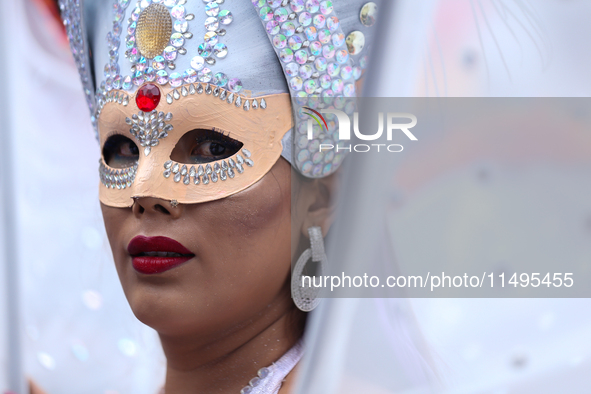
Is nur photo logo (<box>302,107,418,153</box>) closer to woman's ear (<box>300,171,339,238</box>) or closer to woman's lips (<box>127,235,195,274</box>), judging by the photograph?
woman's ear (<box>300,171,339,238</box>)

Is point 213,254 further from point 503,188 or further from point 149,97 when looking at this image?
point 503,188

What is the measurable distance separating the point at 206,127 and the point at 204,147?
0.05 m

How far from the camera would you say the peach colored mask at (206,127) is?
1204 millimetres

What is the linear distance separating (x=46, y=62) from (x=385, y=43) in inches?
53.9

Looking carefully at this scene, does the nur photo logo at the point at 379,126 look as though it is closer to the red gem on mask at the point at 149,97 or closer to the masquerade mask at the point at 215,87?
the masquerade mask at the point at 215,87

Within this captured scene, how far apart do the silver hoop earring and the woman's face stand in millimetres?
52

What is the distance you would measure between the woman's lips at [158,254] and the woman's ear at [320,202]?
0.27 m

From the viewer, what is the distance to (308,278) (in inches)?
52.4

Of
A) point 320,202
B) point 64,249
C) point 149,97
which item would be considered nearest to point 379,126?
point 320,202

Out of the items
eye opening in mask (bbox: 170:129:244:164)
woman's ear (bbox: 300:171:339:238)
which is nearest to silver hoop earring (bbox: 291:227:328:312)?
woman's ear (bbox: 300:171:339:238)

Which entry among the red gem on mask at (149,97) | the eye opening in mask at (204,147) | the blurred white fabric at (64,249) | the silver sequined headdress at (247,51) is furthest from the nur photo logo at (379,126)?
the blurred white fabric at (64,249)

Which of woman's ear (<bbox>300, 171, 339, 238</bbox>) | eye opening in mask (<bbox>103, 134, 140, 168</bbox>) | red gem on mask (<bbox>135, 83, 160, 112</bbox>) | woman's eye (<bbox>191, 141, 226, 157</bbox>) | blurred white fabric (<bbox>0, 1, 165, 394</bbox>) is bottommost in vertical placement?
blurred white fabric (<bbox>0, 1, 165, 394</bbox>)

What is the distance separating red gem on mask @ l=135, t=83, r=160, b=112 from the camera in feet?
4.00

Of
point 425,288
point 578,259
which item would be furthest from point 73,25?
point 578,259
